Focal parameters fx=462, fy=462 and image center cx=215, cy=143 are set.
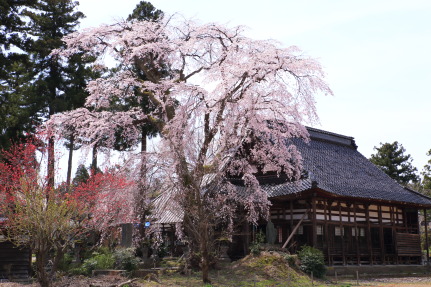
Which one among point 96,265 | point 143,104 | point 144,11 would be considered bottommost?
point 96,265

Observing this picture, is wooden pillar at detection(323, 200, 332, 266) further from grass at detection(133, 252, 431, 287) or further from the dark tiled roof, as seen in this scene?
grass at detection(133, 252, 431, 287)

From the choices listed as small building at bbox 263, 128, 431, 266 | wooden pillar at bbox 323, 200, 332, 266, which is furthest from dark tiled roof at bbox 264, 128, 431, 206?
wooden pillar at bbox 323, 200, 332, 266

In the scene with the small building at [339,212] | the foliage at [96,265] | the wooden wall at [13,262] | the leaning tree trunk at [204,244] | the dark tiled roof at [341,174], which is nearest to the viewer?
the leaning tree trunk at [204,244]

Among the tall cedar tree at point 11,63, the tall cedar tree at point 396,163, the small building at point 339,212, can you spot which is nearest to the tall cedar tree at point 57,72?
the tall cedar tree at point 11,63

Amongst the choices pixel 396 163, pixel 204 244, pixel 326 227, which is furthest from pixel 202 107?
pixel 396 163

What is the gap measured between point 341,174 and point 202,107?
42.9ft

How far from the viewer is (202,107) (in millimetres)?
17250

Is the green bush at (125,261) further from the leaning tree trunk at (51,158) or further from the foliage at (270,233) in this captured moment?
the foliage at (270,233)

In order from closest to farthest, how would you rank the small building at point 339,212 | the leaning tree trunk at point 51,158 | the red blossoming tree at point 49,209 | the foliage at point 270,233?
the red blossoming tree at point 49,209 → the leaning tree trunk at point 51,158 → the foliage at point 270,233 → the small building at point 339,212

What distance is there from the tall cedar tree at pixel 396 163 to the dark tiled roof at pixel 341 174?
1567 cm

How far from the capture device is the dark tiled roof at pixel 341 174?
77.0 ft

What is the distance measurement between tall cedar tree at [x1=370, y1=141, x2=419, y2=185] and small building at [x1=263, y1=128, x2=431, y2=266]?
55.2 ft

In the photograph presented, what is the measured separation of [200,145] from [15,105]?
11.5 m

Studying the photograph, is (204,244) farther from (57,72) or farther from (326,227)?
(57,72)
